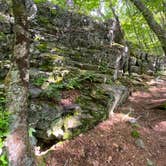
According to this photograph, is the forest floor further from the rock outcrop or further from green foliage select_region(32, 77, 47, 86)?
green foliage select_region(32, 77, 47, 86)

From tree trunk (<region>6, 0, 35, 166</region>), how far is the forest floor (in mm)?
977

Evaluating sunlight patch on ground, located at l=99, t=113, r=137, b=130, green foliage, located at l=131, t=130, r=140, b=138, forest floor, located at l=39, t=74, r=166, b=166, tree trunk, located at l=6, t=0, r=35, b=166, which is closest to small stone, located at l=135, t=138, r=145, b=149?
forest floor, located at l=39, t=74, r=166, b=166

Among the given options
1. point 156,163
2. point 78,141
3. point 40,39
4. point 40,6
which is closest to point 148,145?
point 156,163

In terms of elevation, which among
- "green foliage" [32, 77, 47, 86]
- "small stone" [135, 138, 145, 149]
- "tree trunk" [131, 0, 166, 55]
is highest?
"tree trunk" [131, 0, 166, 55]

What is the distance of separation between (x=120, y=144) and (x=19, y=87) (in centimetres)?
298

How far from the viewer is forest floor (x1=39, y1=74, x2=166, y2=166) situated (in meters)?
4.96

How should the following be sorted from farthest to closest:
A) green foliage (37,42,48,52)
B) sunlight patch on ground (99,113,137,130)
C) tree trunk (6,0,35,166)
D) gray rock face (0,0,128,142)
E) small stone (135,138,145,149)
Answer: green foliage (37,42,48,52), sunlight patch on ground (99,113,137,130), small stone (135,138,145,149), gray rock face (0,0,128,142), tree trunk (6,0,35,166)

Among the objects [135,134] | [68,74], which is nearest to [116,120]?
[135,134]

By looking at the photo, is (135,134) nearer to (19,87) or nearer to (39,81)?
(39,81)

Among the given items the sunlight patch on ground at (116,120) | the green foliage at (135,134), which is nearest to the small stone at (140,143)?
the green foliage at (135,134)

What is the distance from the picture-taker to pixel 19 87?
161 inches

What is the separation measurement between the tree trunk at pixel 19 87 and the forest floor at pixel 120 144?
977 millimetres

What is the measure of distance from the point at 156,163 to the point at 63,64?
4238 mm

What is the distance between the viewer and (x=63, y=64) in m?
8.11
